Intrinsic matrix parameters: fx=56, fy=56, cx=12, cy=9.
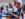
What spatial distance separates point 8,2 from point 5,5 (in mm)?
70

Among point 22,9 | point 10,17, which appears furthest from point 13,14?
point 22,9

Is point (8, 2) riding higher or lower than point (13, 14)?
higher

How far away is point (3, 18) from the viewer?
0.93 metres

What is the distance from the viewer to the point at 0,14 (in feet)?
3.05

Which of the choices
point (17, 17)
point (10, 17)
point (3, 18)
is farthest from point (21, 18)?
point (3, 18)

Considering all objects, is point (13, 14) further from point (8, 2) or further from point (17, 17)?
point (8, 2)

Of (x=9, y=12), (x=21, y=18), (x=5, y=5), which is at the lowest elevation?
(x=21, y=18)

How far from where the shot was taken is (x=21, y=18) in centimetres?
94

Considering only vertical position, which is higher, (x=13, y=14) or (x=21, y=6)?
(x=21, y=6)

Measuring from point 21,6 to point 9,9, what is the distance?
0.67 ft

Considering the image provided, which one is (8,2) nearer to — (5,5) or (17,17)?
(5,5)

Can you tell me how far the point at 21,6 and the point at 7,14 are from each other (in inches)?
10.5

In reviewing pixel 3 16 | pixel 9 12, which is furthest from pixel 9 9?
pixel 3 16

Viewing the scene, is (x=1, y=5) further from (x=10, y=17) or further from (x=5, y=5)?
(x=10, y=17)
